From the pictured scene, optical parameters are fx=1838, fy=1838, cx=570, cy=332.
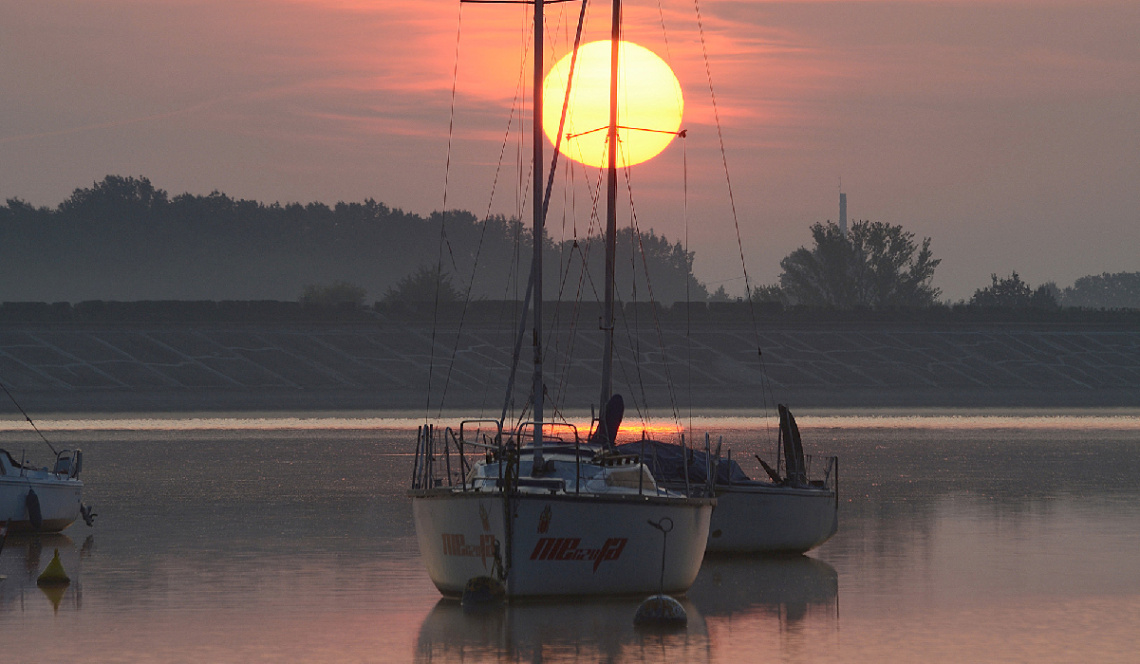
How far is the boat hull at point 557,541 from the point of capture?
72.5 ft

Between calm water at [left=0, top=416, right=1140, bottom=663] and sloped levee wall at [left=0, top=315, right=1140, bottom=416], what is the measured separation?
61.6 m

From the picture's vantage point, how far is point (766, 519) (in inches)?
1125

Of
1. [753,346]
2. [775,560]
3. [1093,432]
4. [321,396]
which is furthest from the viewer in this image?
[753,346]

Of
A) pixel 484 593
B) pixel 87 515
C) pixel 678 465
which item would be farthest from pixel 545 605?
pixel 87 515

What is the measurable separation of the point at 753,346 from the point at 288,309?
32.8 metres

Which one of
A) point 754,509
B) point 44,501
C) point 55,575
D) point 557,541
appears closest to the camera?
point 557,541

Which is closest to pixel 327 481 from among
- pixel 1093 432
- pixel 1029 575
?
pixel 1029 575

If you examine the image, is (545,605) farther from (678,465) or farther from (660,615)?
(678,465)

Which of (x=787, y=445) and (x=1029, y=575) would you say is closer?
(x=1029, y=575)

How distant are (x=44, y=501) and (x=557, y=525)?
44.0 ft

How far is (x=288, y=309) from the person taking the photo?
5094 inches

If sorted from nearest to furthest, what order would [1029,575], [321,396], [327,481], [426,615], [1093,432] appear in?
[426,615], [1029,575], [327,481], [1093,432], [321,396]

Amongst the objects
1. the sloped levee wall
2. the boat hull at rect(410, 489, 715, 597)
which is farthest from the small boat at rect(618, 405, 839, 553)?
the sloped levee wall

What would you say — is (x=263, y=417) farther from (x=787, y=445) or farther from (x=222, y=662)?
(x=222, y=662)
